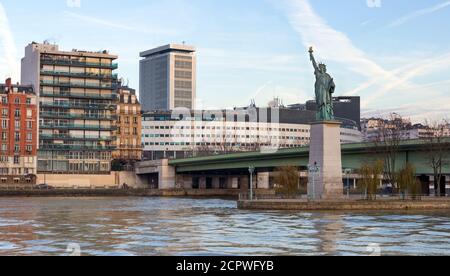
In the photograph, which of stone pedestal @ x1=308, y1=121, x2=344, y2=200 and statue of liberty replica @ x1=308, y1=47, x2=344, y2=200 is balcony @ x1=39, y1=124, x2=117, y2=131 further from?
stone pedestal @ x1=308, y1=121, x2=344, y2=200

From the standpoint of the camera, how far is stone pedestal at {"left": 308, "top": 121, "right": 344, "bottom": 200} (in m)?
90.1

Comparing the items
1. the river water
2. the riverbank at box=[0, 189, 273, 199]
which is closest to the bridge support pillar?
the riverbank at box=[0, 189, 273, 199]

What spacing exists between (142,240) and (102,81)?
462 ft

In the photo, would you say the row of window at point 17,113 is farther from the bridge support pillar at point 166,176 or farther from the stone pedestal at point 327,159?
the stone pedestal at point 327,159

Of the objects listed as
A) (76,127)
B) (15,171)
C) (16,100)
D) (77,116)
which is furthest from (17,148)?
(77,116)

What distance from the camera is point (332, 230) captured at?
5703cm

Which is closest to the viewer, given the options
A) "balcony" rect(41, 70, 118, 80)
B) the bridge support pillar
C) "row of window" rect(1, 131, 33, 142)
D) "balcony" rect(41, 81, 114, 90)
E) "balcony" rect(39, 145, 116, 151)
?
"row of window" rect(1, 131, 33, 142)

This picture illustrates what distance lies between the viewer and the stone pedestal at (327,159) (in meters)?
90.1

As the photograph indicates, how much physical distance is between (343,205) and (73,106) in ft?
363

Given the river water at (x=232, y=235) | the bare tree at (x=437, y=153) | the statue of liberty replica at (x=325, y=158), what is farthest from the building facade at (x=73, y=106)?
the river water at (x=232, y=235)

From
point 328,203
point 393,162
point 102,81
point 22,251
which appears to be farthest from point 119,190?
point 22,251

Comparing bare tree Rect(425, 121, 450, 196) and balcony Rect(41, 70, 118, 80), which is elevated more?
balcony Rect(41, 70, 118, 80)

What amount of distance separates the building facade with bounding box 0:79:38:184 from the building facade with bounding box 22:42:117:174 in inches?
100

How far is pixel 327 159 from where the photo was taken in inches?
3541
